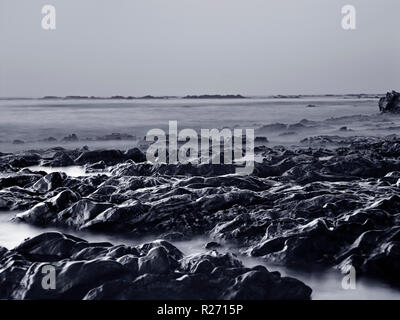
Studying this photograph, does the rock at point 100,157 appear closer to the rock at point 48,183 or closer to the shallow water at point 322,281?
the rock at point 48,183

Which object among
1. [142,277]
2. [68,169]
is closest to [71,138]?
[68,169]

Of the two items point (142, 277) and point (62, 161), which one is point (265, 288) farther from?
point (62, 161)

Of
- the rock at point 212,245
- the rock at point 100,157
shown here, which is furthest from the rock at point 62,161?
the rock at point 212,245

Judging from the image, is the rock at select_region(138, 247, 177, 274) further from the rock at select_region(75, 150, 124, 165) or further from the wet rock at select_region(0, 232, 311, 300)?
the rock at select_region(75, 150, 124, 165)

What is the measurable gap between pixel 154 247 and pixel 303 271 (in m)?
1.25

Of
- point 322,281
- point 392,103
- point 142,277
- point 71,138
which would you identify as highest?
point 392,103

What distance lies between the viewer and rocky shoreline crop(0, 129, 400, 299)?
4133 mm

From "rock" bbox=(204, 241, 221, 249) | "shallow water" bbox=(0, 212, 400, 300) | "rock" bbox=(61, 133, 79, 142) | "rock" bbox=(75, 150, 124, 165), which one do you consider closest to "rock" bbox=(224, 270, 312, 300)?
"shallow water" bbox=(0, 212, 400, 300)

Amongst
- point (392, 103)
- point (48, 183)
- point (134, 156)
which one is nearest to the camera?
point (48, 183)

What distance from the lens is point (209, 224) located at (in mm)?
5734

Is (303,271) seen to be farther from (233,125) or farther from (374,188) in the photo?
(233,125)
